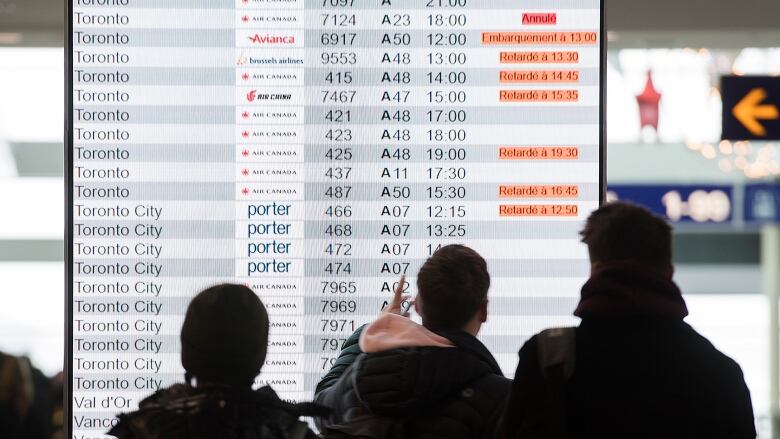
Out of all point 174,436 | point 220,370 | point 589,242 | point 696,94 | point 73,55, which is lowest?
point 174,436

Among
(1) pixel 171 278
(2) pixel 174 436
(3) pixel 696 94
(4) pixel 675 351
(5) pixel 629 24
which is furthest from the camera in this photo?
(3) pixel 696 94

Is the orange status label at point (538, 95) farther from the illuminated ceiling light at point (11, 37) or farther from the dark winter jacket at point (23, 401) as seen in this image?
the dark winter jacket at point (23, 401)

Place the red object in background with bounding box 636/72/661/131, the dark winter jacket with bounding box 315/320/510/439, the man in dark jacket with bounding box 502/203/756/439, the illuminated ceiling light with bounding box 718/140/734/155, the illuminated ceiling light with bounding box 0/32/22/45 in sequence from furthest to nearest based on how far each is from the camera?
1. the illuminated ceiling light with bounding box 718/140/734/155
2. the red object in background with bounding box 636/72/661/131
3. the illuminated ceiling light with bounding box 0/32/22/45
4. the dark winter jacket with bounding box 315/320/510/439
5. the man in dark jacket with bounding box 502/203/756/439

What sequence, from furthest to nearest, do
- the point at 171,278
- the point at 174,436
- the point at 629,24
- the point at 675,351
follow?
the point at 629,24 → the point at 171,278 → the point at 675,351 → the point at 174,436

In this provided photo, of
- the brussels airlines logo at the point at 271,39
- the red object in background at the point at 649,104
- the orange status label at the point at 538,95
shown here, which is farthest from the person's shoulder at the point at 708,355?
the red object in background at the point at 649,104

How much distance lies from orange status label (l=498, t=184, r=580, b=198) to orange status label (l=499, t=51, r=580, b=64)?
1.26ft

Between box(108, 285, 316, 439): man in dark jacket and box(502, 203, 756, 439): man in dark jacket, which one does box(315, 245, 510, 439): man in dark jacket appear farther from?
box(108, 285, 316, 439): man in dark jacket

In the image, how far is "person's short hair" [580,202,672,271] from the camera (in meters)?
1.77

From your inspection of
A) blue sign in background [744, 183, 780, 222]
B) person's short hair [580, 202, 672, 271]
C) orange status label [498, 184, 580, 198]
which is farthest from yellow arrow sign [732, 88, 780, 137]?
blue sign in background [744, 183, 780, 222]

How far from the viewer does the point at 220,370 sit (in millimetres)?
1636

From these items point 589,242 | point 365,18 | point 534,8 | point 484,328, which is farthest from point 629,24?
point 589,242

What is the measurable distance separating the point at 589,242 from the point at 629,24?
1517 mm

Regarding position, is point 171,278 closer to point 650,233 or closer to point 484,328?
point 484,328

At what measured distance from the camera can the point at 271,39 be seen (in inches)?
108
